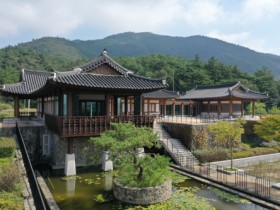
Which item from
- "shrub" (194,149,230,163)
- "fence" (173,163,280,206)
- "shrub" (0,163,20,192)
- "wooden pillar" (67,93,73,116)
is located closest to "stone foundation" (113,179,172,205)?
"fence" (173,163,280,206)

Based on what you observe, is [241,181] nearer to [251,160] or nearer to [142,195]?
[142,195]

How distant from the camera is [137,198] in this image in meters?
15.8

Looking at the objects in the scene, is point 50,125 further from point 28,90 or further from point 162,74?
point 162,74

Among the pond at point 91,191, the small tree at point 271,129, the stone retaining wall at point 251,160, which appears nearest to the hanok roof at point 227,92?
the stone retaining wall at point 251,160

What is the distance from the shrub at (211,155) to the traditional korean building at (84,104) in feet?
17.4

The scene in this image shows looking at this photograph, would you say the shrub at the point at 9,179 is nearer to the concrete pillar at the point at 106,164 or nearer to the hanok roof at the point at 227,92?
the concrete pillar at the point at 106,164

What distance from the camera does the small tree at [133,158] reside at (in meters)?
16.1

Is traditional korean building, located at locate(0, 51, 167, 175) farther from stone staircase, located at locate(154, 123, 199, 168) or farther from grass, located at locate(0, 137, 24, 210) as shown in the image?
grass, located at locate(0, 137, 24, 210)

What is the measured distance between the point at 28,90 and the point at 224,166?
2345 cm

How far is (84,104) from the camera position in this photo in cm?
2414

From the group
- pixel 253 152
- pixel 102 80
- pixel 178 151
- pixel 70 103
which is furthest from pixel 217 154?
pixel 70 103

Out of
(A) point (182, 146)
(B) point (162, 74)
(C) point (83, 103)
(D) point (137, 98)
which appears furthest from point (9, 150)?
(B) point (162, 74)

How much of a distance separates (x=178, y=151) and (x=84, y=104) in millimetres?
9571

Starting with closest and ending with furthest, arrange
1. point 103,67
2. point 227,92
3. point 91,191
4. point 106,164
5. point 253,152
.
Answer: point 91,191, point 106,164, point 103,67, point 253,152, point 227,92
